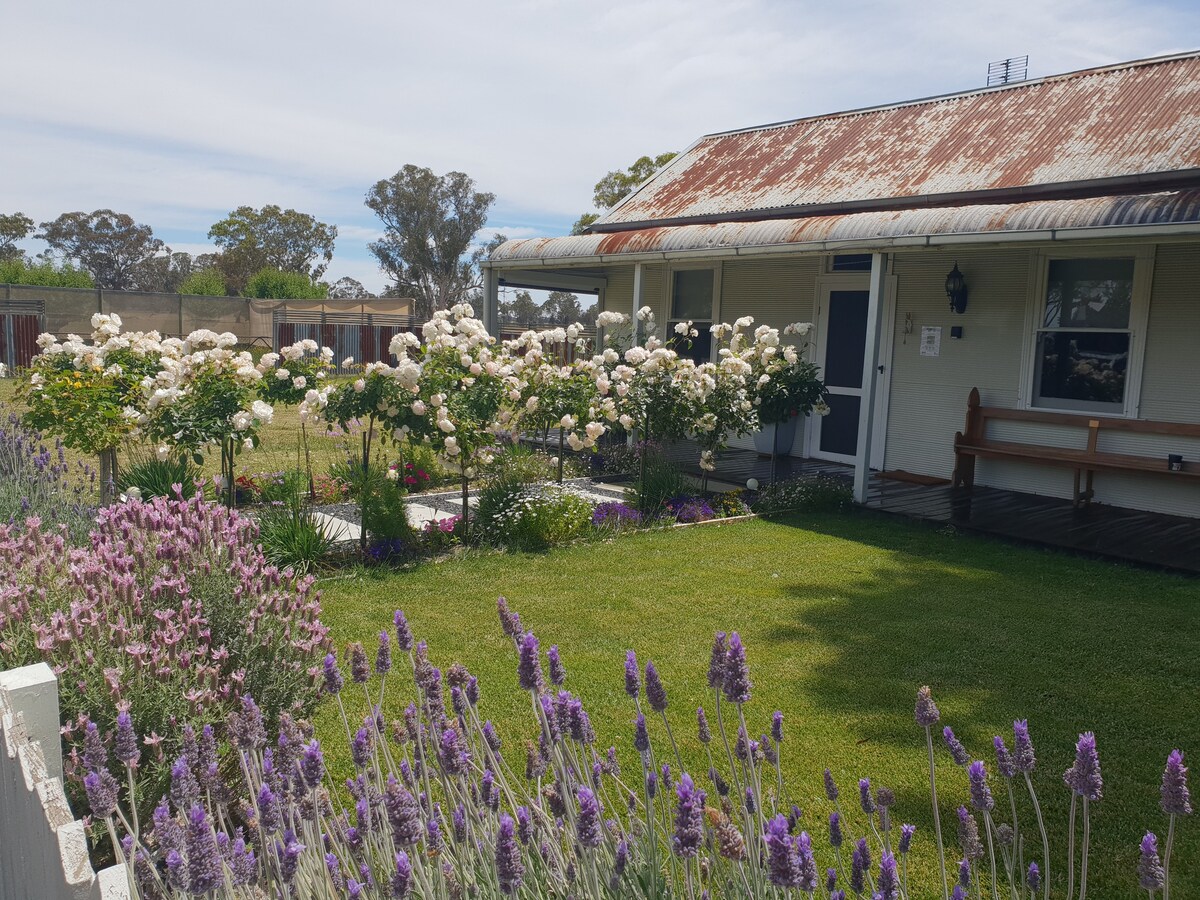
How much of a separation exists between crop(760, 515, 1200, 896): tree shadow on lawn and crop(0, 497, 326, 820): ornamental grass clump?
2.61 meters

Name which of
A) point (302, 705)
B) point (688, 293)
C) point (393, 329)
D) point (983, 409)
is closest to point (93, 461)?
point (688, 293)

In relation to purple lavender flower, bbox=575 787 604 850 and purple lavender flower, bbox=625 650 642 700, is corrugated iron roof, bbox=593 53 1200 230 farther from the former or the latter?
purple lavender flower, bbox=575 787 604 850

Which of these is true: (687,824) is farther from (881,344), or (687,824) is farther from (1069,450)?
(881,344)

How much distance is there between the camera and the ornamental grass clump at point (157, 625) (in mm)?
2967

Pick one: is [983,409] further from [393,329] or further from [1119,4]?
[393,329]

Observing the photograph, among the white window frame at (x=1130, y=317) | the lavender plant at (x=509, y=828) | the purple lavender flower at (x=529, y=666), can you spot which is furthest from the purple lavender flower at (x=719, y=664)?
the white window frame at (x=1130, y=317)

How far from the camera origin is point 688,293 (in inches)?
541

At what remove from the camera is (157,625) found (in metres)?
3.40

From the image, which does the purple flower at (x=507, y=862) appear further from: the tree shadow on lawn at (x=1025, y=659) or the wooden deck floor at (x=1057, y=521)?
the wooden deck floor at (x=1057, y=521)

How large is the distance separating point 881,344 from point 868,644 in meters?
6.03

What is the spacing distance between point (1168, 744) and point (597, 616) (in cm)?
313

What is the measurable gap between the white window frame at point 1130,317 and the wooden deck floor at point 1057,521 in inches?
38.5

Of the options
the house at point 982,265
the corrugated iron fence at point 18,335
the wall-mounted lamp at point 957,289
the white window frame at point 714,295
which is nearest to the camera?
the house at point 982,265

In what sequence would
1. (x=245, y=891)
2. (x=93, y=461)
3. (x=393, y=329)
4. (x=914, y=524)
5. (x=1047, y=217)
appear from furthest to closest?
(x=393, y=329), (x=93, y=461), (x=914, y=524), (x=1047, y=217), (x=245, y=891)
